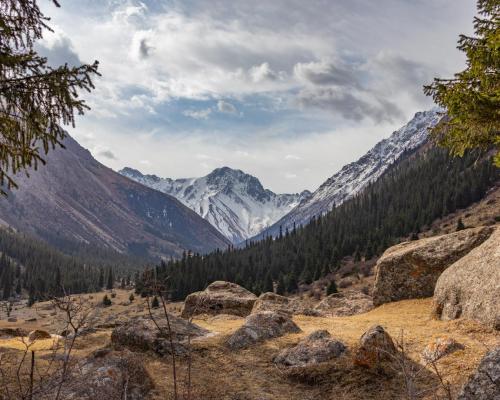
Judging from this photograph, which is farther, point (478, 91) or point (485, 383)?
point (478, 91)

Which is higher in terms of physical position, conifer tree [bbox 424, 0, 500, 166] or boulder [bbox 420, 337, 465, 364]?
conifer tree [bbox 424, 0, 500, 166]

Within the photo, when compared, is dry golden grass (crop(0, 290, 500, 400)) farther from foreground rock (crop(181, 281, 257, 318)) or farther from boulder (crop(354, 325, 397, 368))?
foreground rock (crop(181, 281, 257, 318))

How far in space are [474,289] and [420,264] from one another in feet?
21.7

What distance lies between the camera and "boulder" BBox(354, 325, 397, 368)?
1084cm

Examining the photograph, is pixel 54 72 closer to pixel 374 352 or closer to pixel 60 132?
pixel 60 132

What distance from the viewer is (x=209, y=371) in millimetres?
12273

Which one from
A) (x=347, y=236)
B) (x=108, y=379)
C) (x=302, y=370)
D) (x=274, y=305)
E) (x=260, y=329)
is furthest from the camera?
(x=347, y=236)

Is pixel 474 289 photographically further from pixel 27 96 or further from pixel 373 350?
pixel 27 96

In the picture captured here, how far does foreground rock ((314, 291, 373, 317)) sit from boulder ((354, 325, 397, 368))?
43.3 ft

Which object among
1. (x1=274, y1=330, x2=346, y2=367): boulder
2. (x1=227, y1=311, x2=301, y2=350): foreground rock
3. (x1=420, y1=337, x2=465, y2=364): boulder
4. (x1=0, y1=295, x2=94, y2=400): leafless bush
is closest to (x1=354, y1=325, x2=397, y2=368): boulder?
(x1=420, y1=337, x2=465, y2=364): boulder

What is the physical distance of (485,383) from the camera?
606 cm

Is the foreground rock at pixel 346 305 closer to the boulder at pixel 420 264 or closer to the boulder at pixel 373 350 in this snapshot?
the boulder at pixel 420 264

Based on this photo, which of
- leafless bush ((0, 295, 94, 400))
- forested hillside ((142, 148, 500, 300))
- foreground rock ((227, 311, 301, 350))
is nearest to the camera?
leafless bush ((0, 295, 94, 400))

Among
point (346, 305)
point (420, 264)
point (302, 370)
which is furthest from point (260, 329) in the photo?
point (346, 305)
